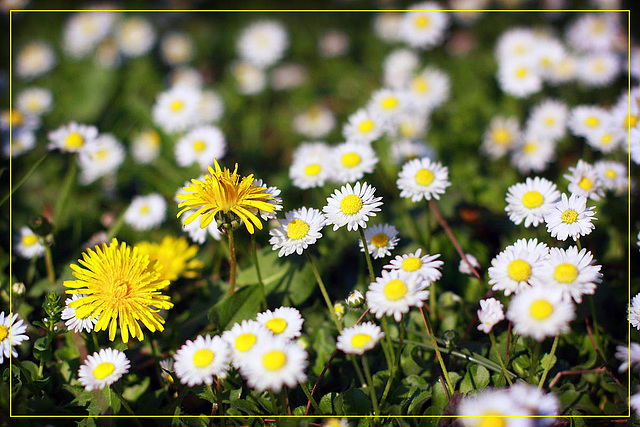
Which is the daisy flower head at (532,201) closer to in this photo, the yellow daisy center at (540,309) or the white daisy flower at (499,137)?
the yellow daisy center at (540,309)

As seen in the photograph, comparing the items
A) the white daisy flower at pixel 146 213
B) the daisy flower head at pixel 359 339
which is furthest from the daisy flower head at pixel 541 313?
the white daisy flower at pixel 146 213

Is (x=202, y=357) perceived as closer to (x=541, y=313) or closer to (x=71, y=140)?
(x=541, y=313)

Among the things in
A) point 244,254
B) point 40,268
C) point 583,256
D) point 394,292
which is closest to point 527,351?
point 583,256

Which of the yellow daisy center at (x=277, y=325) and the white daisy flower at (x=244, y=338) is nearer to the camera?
the white daisy flower at (x=244, y=338)

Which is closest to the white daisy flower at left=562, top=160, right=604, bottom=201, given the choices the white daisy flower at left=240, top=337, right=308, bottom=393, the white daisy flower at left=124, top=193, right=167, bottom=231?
the white daisy flower at left=240, top=337, right=308, bottom=393

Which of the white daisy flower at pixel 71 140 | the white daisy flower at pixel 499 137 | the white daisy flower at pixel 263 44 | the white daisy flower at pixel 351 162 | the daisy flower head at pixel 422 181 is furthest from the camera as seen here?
the white daisy flower at pixel 263 44

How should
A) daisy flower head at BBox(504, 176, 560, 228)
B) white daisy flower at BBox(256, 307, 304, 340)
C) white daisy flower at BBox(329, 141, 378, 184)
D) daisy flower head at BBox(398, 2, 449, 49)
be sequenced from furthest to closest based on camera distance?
daisy flower head at BBox(398, 2, 449, 49)
white daisy flower at BBox(329, 141, 378, 184)
daisy flower head at BBox(504, 176, 560, 228)
white daisy flower at BBox(256, 307, 304, 340)

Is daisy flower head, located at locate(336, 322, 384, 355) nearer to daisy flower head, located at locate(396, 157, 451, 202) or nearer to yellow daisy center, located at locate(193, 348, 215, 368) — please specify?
yellow daisy center, located at locate(193, 348, 215, 368)
